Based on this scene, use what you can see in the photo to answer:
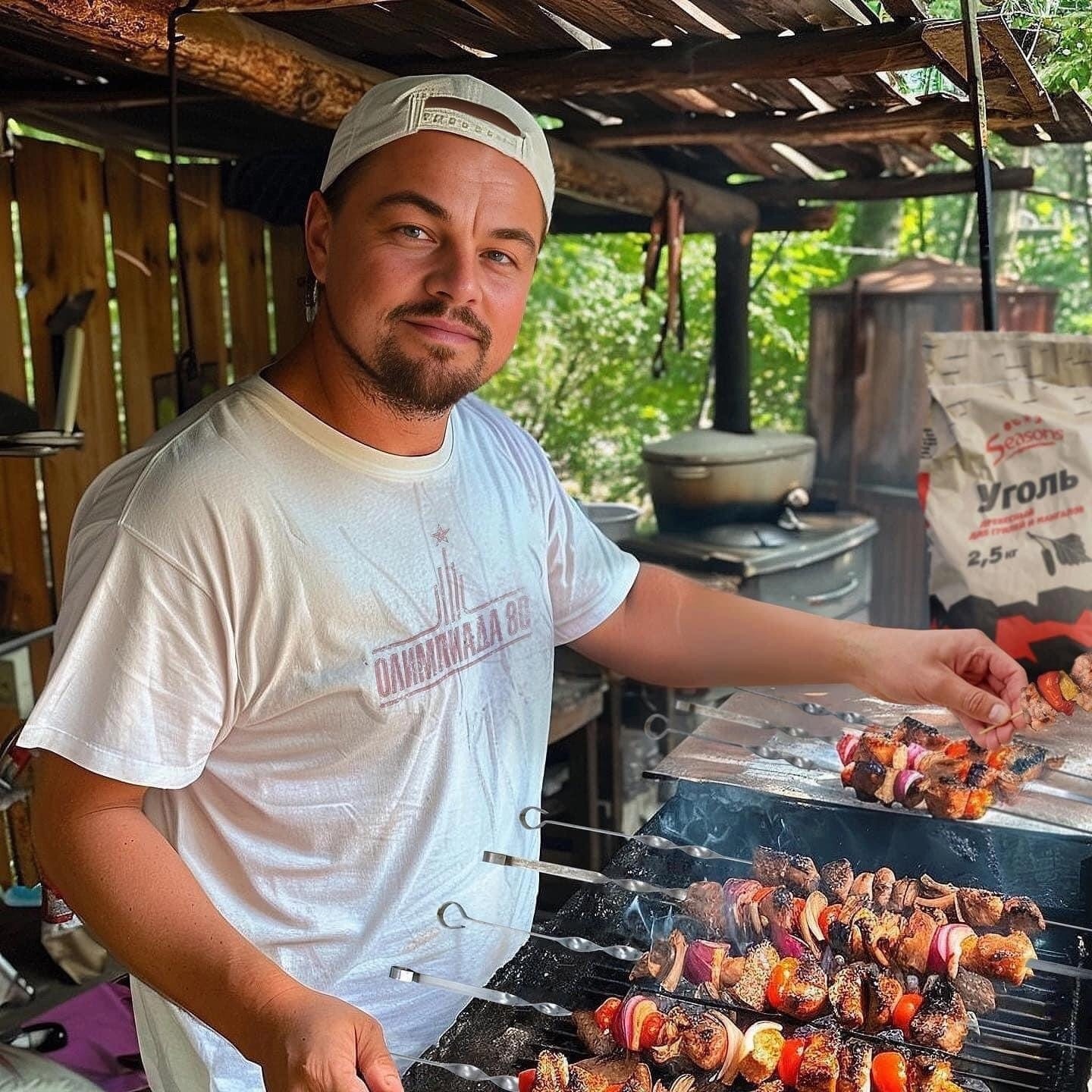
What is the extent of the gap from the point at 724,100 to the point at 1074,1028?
11.3 feet

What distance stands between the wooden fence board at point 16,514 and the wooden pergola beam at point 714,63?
190cm

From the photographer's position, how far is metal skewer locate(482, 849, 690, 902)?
2.28 m

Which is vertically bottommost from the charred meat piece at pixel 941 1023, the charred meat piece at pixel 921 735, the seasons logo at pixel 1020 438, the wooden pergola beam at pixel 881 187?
the charred meat piece at pixel 941 1023

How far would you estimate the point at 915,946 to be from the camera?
232 cm

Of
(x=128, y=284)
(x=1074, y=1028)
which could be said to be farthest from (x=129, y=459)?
(x=128, y=284)

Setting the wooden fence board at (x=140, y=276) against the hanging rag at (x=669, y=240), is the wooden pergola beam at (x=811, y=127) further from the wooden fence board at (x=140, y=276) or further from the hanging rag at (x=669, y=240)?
the wooden fence board at (x=140, y=276)

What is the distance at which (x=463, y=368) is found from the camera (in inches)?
Answer: 93.5

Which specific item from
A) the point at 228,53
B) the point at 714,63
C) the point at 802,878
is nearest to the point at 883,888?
the point at 802,878

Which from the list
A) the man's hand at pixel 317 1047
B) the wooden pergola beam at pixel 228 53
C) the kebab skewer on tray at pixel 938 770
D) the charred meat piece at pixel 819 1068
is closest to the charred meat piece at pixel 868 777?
the kebab skewer on tray at pixel 938 770

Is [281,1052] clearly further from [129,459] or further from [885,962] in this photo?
[885,962]

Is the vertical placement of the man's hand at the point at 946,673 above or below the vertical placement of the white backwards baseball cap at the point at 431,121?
below

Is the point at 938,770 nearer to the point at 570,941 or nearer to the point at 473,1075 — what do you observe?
the point at 570,941

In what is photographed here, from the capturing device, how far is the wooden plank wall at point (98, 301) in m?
4.29

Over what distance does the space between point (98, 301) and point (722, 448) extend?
332 centimetres
